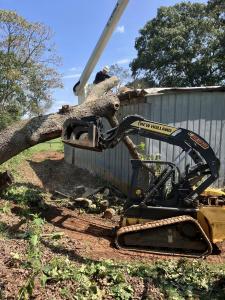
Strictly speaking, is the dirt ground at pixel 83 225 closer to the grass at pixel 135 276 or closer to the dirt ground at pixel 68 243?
the dirt ground at pixel 68 243

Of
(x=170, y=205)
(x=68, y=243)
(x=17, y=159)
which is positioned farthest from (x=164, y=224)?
(x=17, y=159)

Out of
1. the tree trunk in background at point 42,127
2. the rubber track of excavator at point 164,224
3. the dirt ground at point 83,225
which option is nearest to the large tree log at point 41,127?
the tree trunk in background at point 42,127

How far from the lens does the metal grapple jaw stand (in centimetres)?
715

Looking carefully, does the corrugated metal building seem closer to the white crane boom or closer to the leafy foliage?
the white crane boom

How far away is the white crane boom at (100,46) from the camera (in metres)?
10.8

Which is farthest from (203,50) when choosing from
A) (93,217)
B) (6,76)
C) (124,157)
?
(93,217)

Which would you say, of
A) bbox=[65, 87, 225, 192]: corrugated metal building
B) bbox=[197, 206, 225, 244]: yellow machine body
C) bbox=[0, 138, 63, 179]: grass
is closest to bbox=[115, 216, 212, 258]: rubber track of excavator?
bbox=[197, 206, 225, 244]: yellow machine body

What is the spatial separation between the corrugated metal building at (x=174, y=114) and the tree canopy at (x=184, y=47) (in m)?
20.0

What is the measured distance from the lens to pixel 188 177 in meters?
7.27

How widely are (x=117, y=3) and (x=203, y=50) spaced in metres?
22.6

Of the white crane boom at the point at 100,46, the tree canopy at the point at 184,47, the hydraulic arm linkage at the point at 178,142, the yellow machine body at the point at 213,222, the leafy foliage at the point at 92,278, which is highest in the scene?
the tree canopy at the point at 184,47

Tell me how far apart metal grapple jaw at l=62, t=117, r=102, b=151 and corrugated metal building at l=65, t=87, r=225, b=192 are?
11.7 feet

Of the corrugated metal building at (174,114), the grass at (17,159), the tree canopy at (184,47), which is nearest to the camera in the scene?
the corrugated metal building at (174,114)

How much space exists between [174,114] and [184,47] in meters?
22.8
